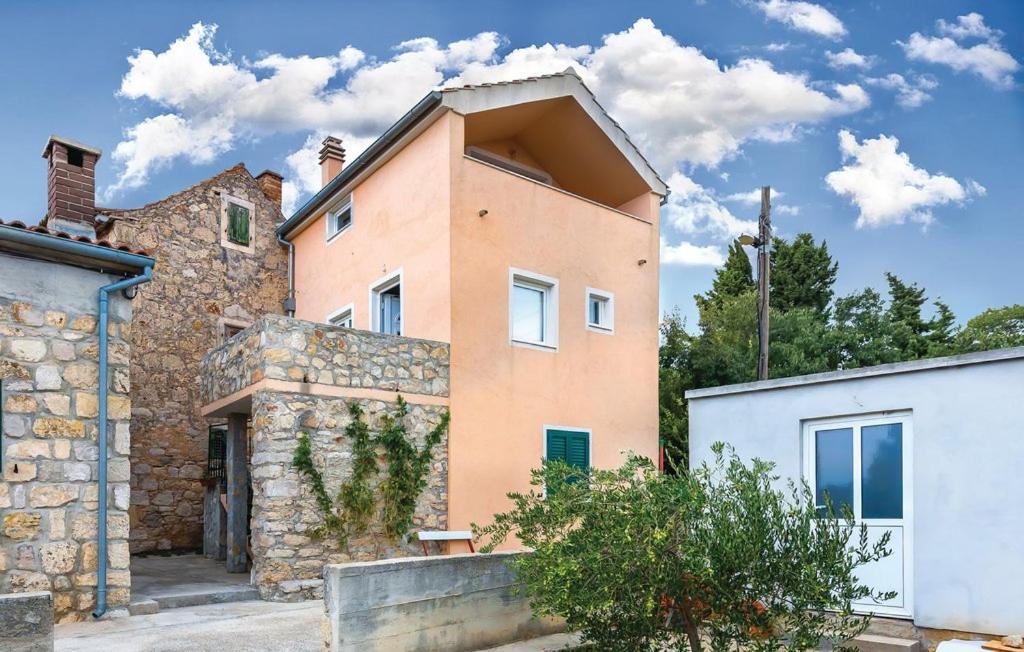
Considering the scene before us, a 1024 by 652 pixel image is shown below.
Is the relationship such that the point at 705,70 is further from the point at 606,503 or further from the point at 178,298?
the point at 606,503

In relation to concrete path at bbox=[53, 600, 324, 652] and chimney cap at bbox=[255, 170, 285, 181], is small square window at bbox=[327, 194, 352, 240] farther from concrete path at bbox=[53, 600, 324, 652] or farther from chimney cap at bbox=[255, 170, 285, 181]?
concrete path at bbox=[53, 600, 324, 652]

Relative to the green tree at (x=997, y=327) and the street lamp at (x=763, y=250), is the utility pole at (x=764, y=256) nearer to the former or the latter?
the street lamp at (x=763, y=250)

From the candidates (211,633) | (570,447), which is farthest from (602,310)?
(211,633)

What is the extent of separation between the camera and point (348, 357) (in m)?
10.3

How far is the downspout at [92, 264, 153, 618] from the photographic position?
26.0 feet

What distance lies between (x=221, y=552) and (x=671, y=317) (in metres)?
13.0

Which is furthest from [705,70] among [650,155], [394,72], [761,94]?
[394,72]

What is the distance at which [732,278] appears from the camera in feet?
89.9

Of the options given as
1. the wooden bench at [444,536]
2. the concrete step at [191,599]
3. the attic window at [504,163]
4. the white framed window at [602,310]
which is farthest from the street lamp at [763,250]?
the concrete step at [191,599]

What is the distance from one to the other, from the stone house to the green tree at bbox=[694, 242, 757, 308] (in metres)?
21.5

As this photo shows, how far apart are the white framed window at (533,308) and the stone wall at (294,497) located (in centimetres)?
302

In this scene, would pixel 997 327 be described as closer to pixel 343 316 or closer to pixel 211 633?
pixel 343 316

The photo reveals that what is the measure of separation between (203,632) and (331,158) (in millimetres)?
10844

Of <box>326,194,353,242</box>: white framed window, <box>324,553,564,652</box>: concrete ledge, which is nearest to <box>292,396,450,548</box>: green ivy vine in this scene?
<box>324,553,564,652</box>: concrete ledge
